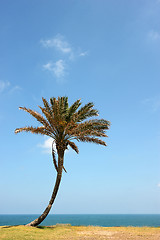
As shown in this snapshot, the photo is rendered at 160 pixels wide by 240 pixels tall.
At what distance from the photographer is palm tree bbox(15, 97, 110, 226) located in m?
21.8

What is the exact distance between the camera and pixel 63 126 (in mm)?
21547

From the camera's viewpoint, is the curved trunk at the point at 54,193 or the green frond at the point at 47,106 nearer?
the curved trunk at the point at 54,193

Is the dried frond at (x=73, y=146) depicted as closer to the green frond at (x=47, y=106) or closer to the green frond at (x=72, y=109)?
the green frond at (x=72, y=109)

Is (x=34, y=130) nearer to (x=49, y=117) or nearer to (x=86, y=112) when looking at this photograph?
(x=49, y=117)

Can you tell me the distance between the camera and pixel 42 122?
72.5ft

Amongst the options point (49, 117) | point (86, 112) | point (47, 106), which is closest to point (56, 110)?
point (49, 117)

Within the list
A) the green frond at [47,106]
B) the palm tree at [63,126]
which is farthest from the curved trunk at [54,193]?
the green frond at [47,106]

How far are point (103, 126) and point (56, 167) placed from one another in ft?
21.6

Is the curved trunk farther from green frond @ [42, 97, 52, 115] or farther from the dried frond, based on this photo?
green frond @ [42, 97, 52, 115]

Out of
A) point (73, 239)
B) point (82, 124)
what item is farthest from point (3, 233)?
point (82, 124)

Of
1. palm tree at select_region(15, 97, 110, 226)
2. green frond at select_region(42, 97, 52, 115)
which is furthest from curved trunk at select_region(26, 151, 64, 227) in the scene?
green frond at select_region(42, 97, 52, 115)

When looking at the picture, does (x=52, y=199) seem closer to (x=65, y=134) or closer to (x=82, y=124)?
(x=65, y=134)

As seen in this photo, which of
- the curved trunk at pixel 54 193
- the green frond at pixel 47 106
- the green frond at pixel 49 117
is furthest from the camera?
the green frond at pixel 47 106

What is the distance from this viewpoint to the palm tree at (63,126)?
21.8 m
